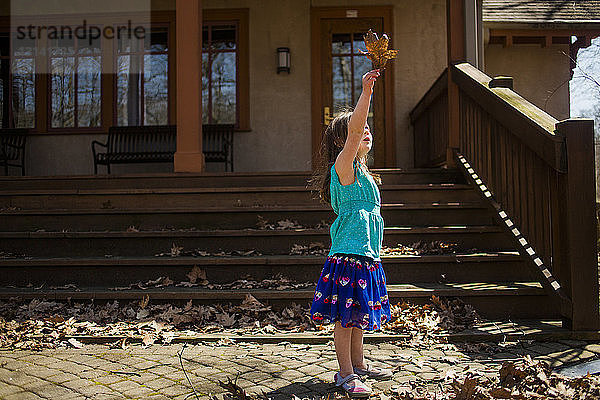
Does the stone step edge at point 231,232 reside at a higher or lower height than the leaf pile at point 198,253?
higher

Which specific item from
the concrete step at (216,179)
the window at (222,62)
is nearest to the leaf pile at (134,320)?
A: the concrete step at (216,179)

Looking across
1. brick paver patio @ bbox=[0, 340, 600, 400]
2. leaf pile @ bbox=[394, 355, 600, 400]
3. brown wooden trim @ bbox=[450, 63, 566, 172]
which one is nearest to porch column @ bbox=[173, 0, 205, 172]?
brown wooden trim @ bbox=[450, 63, 566, 172]

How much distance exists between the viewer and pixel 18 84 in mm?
9352

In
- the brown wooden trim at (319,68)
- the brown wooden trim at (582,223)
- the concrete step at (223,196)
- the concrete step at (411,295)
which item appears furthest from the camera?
the brown wooden trim at (319,68)

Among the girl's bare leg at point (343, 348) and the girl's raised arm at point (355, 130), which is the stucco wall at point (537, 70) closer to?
the girl's raised arm at point (355, 130)

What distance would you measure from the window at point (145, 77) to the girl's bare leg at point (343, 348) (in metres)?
6.84

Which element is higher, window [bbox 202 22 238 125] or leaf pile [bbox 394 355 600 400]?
window [bbox 202 22 238 125]

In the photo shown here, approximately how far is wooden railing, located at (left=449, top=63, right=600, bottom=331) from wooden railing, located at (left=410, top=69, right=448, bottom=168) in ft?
4.67

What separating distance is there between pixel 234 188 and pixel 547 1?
6790mm

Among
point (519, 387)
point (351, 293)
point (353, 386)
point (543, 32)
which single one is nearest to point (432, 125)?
point (543, 32)

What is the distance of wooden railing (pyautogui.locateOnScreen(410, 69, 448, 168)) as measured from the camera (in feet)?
23.5

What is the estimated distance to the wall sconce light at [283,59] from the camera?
8.87 metres

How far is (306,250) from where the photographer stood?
5.23 meters

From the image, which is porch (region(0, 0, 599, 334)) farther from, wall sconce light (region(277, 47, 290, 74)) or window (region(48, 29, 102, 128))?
window (region(48, 29, 102, 128))
